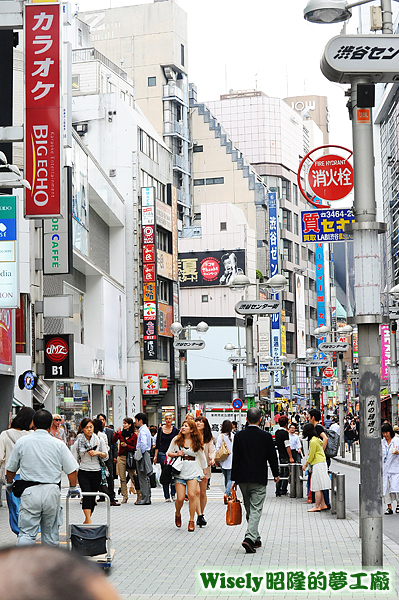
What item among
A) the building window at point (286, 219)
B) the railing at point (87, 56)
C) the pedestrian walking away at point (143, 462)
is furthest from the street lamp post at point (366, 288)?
the building window at point (286, 219)

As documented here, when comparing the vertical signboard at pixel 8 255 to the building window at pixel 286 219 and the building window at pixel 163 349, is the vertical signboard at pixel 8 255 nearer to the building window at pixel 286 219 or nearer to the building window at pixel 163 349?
the building window at pixel 163 349

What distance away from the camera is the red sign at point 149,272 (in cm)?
5178

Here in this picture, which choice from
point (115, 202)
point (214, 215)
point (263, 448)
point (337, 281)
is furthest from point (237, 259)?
point (337, 281)

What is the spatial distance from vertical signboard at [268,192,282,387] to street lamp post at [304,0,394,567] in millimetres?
86091

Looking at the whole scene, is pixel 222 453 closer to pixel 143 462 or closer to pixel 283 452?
pixel 143 462

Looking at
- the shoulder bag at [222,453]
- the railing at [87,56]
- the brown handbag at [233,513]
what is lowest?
the brown handbag at [233,513]

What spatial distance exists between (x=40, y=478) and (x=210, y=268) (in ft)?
249

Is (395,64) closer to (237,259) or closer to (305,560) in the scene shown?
(305,560)

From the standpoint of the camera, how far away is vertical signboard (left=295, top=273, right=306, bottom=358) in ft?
367

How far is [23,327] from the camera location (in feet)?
92.7

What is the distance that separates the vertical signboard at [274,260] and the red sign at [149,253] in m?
44.7

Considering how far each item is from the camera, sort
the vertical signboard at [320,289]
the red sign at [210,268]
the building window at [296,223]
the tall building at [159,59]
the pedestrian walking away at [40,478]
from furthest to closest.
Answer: the vertical signboard at [320,289] < the building window at [296,223] < the tall building at [159,59] < the red sign at [210,268] < the pedestrian walking away at [40,478]

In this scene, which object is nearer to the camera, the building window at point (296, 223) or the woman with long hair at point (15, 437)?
the woman with long hair at point (15, 437)

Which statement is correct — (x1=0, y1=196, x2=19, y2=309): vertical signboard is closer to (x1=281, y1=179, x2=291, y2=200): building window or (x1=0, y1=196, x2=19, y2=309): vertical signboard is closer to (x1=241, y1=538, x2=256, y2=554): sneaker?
(x1=241, y1=538, x2=256, y2=554): sneaker
